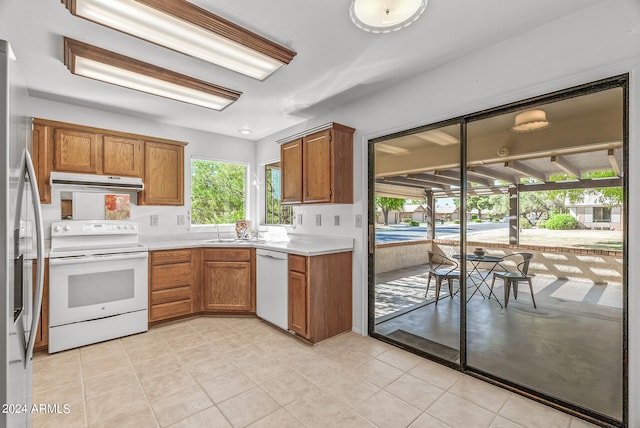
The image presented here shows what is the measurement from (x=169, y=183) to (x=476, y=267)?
362 centimetres

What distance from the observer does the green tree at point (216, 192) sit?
439cm

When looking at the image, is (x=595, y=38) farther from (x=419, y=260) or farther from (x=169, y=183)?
(x=169, y=183)

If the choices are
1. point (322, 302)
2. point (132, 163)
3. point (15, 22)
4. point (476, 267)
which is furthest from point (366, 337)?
point (15, 22)

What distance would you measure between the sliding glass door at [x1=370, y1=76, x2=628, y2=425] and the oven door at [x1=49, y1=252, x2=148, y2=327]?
8.78ft

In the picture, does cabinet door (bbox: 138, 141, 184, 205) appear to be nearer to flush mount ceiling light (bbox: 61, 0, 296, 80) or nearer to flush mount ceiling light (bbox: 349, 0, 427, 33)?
flush mount ceiling light (bbox: 61, 0, 296, 80)

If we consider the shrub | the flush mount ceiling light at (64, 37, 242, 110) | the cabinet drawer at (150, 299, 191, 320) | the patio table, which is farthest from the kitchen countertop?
the shrub

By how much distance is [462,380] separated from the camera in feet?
7.41

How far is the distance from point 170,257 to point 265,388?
79.1 inches

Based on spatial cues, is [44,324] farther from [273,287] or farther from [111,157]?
[273,287]

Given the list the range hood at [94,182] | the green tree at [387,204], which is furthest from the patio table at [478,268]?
the range hood at [94,182]

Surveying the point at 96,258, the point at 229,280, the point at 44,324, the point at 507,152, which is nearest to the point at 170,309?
the point at 229,280

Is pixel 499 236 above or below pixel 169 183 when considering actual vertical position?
below

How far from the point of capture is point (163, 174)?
12.4 ft

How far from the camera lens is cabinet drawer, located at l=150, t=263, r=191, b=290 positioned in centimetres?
334
